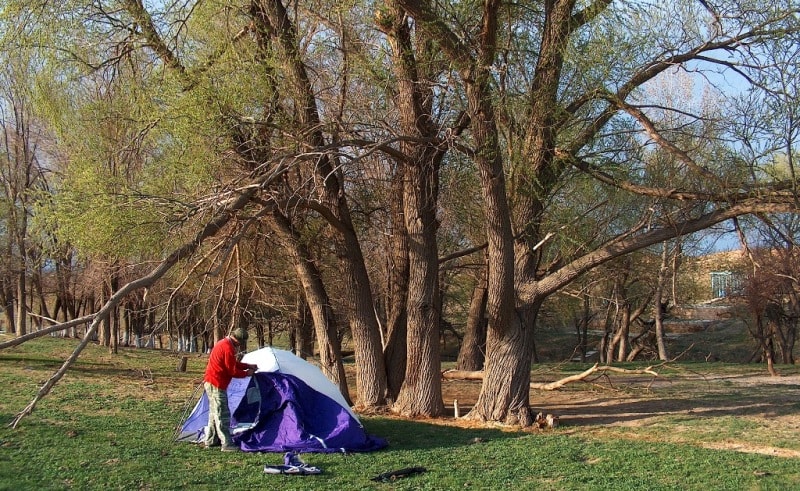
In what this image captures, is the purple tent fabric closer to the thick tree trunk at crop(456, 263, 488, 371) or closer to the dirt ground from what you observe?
the dirt ground

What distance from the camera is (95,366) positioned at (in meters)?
18.1

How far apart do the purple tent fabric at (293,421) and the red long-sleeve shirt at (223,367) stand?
52cm

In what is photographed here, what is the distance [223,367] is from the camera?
8984 mm

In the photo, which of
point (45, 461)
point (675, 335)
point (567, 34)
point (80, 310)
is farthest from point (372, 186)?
point (80, 310)

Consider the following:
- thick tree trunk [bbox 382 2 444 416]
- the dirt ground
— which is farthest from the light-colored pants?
thick tree trunk [bbox 382 2 444 416]

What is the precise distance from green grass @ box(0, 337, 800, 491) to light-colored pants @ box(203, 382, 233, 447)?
10.2 inches

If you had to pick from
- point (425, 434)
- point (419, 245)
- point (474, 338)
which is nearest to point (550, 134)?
point (419, 245)

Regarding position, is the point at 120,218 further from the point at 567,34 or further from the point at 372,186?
the point at 567,34

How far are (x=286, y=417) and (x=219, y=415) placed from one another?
34.8 inches

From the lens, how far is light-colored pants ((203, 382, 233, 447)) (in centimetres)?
880

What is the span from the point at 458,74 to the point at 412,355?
4.96 m

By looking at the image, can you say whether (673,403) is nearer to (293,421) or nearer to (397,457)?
→ (397,457)

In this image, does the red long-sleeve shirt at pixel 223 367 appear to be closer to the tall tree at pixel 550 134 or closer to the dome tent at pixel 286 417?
the dome tent at pixel 286 417

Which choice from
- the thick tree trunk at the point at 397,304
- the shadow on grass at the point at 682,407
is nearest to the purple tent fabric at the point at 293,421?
the thick tree trunk at the point at 397,304
